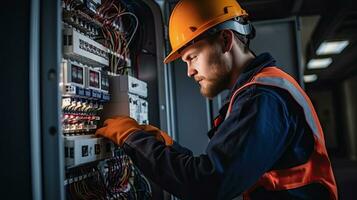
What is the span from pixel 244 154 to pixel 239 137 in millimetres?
44

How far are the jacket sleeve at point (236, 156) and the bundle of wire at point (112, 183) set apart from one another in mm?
369

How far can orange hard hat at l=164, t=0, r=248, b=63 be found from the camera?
3.76 feet

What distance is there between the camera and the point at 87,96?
113 centimetres

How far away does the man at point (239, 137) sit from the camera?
86cm

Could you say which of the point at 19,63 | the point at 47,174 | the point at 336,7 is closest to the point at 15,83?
the point at 19,63

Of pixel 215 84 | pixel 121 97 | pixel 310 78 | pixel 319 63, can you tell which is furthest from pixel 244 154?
pixel 310 78

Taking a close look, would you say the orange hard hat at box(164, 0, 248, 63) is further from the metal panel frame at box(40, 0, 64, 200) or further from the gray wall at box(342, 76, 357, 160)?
the gray wall at box(342, 76, 357, 160)

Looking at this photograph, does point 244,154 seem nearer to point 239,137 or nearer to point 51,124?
point 239,137

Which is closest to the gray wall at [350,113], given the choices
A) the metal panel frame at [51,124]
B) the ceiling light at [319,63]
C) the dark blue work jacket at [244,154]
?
the ceiling light at [319,63]

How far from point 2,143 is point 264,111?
0.65m

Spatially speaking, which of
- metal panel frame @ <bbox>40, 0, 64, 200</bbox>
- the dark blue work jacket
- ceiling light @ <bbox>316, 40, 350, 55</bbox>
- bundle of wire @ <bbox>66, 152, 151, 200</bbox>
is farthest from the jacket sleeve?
ceiling light @ <bbox>316, 40, 350, 55</bbox>

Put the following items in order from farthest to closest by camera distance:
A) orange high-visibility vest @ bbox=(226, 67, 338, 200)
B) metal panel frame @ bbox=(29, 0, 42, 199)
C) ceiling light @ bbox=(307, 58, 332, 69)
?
ceiling light @ bbox=(307, 58, 332, 69) < orange high-visibility vest @ bbox=(226, 67, 338, 200) < metal panel frame @ bbox=(29, 0, 42, 199)

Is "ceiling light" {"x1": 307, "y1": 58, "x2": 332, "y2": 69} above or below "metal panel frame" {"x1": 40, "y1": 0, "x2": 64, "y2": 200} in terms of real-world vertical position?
above

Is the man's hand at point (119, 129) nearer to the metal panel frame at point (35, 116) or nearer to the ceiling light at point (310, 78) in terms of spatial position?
the metal panel frame at point (35, 116)
